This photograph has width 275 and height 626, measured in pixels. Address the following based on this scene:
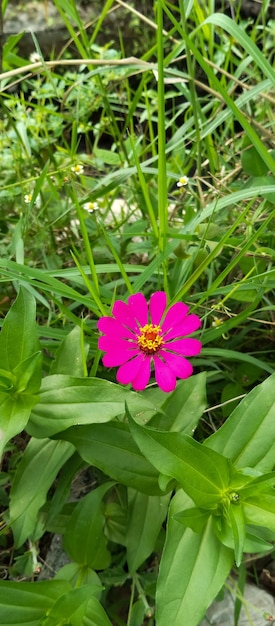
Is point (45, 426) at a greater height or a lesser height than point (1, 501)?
greater

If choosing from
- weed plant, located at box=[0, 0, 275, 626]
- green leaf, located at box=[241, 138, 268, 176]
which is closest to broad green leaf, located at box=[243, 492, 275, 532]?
weed plant, located at box=[0, 0, 275, 626]

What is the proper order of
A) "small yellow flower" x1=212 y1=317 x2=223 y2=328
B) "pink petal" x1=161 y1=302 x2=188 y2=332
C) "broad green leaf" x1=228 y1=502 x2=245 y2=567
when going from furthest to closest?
"small yellow flower" x1=212 y1=317 x2=223 y2=328, "pink petal" x1=161 y1=302 x2=188 y2=332, "broad green leaf" x1=228 y1=502 x2=245 y2=567

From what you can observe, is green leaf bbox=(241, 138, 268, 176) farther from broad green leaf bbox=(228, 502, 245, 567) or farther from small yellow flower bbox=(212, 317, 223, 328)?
broad green leaf bbox=(228, 502, 245, 567)

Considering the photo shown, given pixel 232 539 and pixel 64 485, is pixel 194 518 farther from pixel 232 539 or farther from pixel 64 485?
pixel 64 485

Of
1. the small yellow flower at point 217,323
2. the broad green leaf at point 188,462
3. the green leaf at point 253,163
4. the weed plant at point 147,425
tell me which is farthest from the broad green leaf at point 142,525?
the green leaf at point 253,163

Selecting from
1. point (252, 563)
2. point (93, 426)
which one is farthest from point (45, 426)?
point (252, 563)

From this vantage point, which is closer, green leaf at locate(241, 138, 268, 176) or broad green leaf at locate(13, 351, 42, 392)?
broad green leaf at locate(13, 351, 42, 392)

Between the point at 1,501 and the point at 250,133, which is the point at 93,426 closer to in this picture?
the point at 1,501
